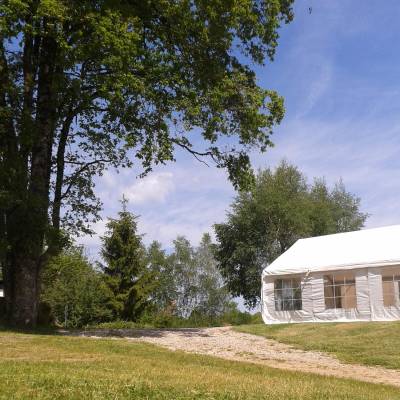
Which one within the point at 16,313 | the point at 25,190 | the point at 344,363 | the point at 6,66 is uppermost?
the point at 6,66

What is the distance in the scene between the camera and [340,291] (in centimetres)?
2406

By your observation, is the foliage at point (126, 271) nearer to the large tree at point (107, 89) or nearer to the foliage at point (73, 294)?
the foliage at point (73, 294)

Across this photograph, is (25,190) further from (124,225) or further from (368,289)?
(124,225)

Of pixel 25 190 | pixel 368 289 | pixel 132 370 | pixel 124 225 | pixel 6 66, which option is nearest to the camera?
pixel 132 370

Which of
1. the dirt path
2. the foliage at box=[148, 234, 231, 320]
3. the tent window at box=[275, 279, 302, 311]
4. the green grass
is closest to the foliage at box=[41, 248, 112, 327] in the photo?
the tent window at box=[275, 279, 302, 311]

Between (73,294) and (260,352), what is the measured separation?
21.2 meters

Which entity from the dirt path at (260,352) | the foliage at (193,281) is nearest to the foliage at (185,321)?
the dirt path at (260,352)

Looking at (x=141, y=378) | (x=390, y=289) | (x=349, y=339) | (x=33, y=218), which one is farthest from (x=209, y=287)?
(x=141, y=378)

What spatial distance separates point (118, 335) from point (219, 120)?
7.38 metres

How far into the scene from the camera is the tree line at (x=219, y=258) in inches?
1265

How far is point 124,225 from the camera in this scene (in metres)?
32.9

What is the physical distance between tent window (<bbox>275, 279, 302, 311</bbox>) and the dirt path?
5821 millimetres

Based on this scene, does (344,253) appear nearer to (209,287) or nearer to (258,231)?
(258,231)

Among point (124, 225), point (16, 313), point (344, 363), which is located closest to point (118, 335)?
point (16, 313)
